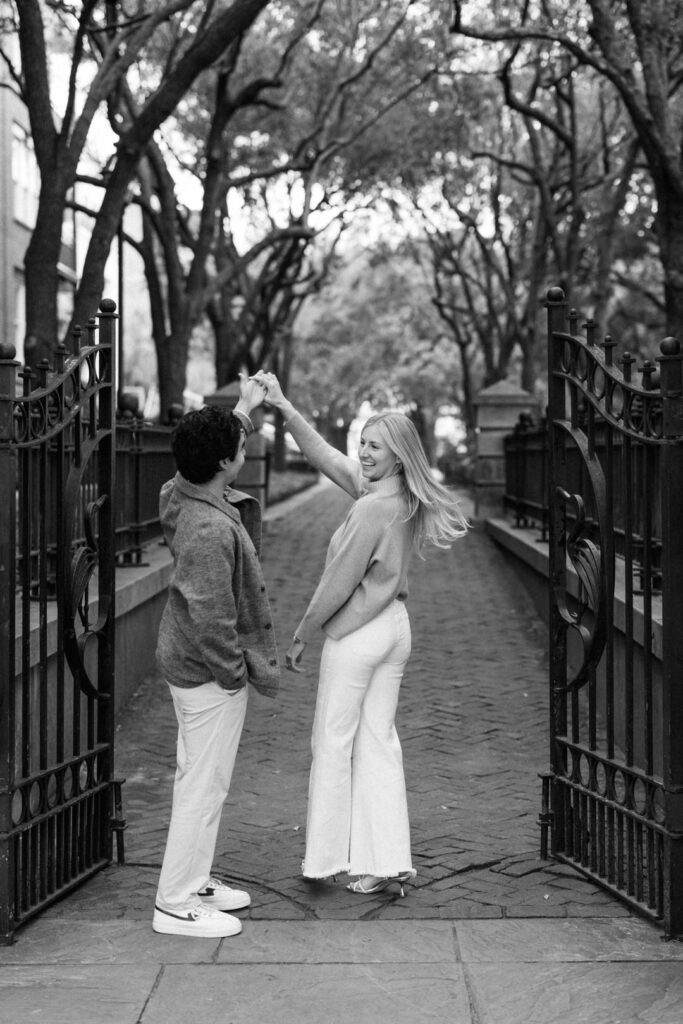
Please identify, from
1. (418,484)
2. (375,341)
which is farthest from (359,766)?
(375,341)

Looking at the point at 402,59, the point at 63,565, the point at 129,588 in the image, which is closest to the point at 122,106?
the point at 402,59

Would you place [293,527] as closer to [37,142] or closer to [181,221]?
[181,221]

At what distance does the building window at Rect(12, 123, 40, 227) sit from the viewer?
106ft

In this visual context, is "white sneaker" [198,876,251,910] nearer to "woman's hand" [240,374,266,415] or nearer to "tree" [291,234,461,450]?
"woman's hand" [240,374,266,415]

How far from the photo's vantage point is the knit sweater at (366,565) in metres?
4.93

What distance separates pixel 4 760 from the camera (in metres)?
4.50

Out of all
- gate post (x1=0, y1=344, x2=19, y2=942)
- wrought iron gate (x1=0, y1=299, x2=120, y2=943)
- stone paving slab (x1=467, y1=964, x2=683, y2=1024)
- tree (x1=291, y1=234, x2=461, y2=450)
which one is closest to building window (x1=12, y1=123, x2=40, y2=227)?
tree (x1=291, y1=234, x2=461, y2=450)

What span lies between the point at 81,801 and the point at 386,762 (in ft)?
4.00

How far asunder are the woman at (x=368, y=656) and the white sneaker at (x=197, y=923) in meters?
0.45

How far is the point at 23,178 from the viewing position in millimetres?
33312

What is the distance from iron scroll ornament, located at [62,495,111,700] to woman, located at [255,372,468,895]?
0.82 meters

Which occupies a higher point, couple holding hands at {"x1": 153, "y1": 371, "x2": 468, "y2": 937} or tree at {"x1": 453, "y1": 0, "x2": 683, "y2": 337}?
tree at {"x1": 453, "y1": 0, "x2": 683, "y2": 337}

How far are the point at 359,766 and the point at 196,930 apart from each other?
0.86 meters

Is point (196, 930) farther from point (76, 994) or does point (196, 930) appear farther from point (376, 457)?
point (376, 457)
